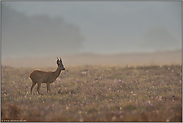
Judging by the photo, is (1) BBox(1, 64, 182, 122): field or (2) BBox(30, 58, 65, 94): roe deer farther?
(2) BBox(30, 58, 65, 94): roe deer

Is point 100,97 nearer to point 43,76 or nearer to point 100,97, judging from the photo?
point 100,97

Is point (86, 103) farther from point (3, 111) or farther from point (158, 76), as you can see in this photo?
point (158, 76)

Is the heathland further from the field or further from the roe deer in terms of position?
the roe deer

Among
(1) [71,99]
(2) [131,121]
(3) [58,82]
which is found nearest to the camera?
(2) [131,121]

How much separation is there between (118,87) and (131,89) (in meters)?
0.87

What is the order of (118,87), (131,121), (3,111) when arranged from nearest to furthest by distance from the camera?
(131,121)
(3,111)
(118,87)

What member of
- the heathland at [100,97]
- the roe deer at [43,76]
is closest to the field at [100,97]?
the heathland at [100,97]

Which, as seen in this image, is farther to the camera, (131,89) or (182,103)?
(131,89)

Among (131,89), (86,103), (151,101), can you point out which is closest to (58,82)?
(86,103)

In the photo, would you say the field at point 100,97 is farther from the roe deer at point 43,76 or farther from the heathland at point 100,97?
the roe deer at point 43,76

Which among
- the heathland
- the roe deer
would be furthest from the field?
the roe deer

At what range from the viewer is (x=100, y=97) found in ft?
30.6

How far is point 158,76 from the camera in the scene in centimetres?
1321

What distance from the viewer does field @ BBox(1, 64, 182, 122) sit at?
7219 mm
